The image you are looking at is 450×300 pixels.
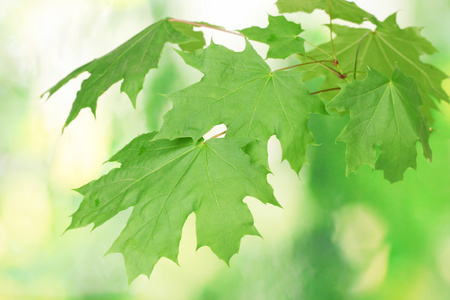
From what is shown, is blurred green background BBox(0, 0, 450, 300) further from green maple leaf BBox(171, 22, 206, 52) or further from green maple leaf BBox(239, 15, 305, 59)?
green maple leaf BBox(239, 15, 305, 59)

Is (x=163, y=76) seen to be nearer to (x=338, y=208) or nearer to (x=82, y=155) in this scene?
(x=82, y=155)

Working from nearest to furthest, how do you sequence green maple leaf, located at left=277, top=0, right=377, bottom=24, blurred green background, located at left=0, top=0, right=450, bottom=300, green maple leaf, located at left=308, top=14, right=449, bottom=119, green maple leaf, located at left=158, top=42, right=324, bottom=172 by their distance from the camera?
green maple leaf, located at left=158, top=42, right=324, bottom=172 < green maple leaf, located at left=277, top=0, right=377, bottom=24 < green maple leaf, located at left=308, top=14, right=449, bottom=119 < blurred green background, located at left=0, top=0, right=450, bottom=300

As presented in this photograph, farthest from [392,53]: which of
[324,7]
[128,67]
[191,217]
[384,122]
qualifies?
[191,217]

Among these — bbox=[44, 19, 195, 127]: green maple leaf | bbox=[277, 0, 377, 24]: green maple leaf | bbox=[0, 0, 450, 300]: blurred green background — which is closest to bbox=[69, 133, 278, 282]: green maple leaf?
bbox=[44, 19, 195, 127]: green maple leaf

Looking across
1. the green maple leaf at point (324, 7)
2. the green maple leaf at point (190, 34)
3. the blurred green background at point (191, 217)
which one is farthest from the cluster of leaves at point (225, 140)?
the blurred green background at point (191, 217)

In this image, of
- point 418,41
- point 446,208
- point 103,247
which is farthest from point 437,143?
point 103,247

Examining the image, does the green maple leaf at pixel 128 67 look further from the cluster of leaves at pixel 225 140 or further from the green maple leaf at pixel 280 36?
the green maple leaf at pixel 280 36

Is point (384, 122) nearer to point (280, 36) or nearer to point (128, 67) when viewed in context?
point (280, 36)
